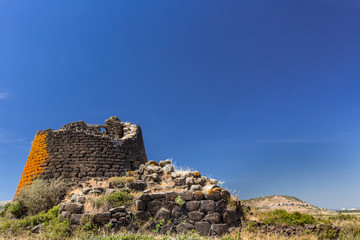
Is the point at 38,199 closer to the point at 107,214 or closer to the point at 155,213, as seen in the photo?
the point at 107,214

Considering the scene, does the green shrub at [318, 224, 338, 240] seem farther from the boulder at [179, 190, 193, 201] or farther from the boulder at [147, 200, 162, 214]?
the boulder at [147, 200, 162, 214]

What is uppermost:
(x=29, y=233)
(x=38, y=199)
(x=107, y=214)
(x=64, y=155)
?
(x=64, y=155)

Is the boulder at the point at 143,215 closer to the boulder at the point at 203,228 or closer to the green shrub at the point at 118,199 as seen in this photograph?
the green shrub at the point at 118,199

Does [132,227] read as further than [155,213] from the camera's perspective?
No

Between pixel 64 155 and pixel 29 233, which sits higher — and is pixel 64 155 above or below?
above

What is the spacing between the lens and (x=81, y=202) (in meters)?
7.59

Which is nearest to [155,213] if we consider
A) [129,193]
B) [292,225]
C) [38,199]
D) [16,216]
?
[129,193]

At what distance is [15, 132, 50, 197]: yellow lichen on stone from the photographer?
13.1 meters

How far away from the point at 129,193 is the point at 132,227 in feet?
5.32

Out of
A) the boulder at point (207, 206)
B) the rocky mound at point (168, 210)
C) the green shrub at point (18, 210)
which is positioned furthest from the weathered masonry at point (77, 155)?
the boulder at point (207, 206)

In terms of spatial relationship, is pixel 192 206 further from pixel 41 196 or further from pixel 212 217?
pixel 41 196

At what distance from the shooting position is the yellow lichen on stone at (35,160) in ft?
43.1

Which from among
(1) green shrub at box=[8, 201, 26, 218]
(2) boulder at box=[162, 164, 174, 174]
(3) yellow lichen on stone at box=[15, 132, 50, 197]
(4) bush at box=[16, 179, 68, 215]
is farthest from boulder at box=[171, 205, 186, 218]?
(3) yellow lichen on stone at box=[15, 132, 50, 197]

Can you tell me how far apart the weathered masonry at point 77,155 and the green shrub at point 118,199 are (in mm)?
5386
